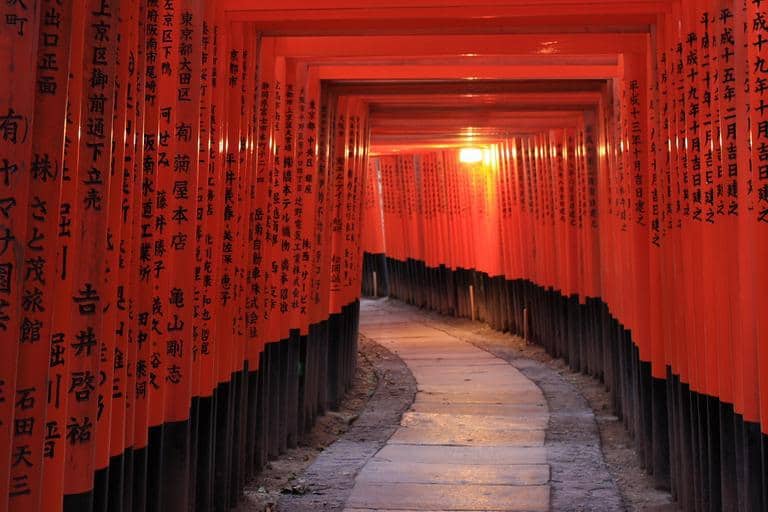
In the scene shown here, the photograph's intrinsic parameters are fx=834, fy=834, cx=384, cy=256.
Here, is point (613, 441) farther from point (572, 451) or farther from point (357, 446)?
point (357, 446)

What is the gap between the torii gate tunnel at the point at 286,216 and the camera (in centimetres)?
246

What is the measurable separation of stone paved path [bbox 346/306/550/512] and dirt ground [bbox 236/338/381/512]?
0.47 metres

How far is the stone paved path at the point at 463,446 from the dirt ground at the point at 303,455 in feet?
1.53

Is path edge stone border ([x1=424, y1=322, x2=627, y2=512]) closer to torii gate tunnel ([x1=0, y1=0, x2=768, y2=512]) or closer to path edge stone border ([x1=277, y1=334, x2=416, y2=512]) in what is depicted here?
torii gate tunnel ([x1=0, y1=0, x2=768, y2=512])

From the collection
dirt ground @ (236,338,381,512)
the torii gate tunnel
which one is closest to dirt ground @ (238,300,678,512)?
dirt ground @ (236,338,381,512)

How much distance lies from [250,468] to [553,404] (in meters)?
3.66

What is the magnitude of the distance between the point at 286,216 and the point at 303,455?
1822mm

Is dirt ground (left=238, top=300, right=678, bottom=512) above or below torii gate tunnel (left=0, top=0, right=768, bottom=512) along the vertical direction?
below

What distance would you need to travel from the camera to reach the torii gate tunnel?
2.46 metres

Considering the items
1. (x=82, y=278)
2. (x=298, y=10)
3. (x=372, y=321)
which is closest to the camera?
(x=82, y=278)

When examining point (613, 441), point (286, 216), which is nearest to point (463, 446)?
point (613, 441)

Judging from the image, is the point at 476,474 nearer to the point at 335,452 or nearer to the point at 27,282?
the point at 335,452

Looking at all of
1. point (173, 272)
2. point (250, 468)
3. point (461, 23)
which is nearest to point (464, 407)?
point (250, 468)

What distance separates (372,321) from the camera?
1470 cm
